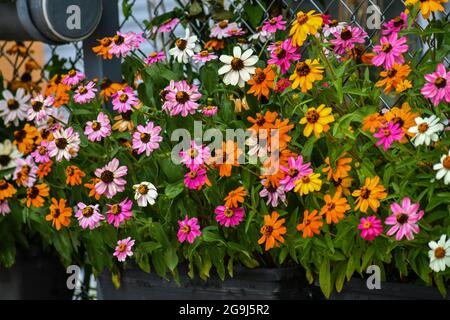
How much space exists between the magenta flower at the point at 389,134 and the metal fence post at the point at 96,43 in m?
0.94

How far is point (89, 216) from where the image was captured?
6.86 ft

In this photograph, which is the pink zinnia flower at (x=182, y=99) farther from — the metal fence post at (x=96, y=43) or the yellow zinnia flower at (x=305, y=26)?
the metal fence post at (x=96, y=43)

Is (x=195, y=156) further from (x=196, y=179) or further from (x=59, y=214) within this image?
(x=59, y=214)

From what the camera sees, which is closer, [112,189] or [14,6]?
[112,189]

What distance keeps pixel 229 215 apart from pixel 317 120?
0.30 meters

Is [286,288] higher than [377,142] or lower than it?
lower

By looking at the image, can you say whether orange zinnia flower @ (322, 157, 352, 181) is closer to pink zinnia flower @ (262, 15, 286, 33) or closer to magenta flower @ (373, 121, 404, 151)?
magenta flower @ (373, 121, 404, 151)

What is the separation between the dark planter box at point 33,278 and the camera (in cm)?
260

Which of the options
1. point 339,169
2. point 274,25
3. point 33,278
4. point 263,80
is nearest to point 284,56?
point 263,80

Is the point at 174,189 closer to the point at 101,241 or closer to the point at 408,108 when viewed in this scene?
the point at 101,241

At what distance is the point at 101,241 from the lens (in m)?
2.18

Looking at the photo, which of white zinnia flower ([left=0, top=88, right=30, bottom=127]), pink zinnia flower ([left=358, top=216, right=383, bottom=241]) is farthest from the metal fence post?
pink zinnia flower ([left=358, top=216, right=383, bottom=241])

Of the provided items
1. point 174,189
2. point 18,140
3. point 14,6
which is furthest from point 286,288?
point 14,6
